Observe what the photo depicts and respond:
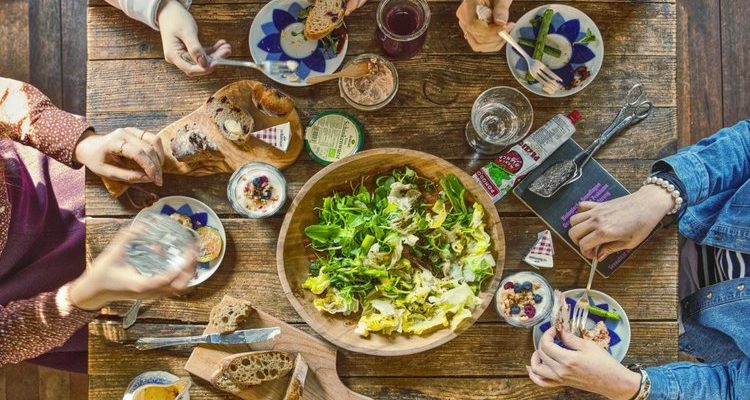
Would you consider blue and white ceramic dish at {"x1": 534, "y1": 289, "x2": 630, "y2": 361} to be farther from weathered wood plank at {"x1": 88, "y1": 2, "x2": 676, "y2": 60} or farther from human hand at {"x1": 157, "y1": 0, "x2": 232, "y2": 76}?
human hand at {"x1": 157, "y1": 0, "x2": 232, "y2": 76}

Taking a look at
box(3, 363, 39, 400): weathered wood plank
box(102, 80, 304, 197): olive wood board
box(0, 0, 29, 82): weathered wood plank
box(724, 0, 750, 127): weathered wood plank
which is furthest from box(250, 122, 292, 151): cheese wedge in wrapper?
box(724, 0, 750, 127): weathered wood plank

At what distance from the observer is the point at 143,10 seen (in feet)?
5.89

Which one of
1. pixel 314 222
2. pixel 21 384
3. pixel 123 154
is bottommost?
pixel 21 384

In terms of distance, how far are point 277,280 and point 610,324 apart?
0.96 m

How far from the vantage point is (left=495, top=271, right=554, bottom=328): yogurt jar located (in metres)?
1.84

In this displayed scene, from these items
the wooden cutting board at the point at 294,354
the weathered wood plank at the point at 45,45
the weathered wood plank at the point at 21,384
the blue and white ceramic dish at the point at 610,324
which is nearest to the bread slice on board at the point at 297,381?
the wooden cutting board at the point at 294,354

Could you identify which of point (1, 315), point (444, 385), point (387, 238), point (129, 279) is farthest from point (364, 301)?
point (1, 315)

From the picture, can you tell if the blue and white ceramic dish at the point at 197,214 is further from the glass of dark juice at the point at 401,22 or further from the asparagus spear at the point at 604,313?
the asparagus spear at the point at 604,313

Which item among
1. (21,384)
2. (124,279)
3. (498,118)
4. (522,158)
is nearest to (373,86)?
(498,118)

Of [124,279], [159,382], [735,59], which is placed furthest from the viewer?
[735,59]

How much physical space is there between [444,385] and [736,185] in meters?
1.04

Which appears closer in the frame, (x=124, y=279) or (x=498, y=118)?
(x=124, y=279)

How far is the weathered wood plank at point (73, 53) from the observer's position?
2799 mm

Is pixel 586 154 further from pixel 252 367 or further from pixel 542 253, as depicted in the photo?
pixel 252 367
